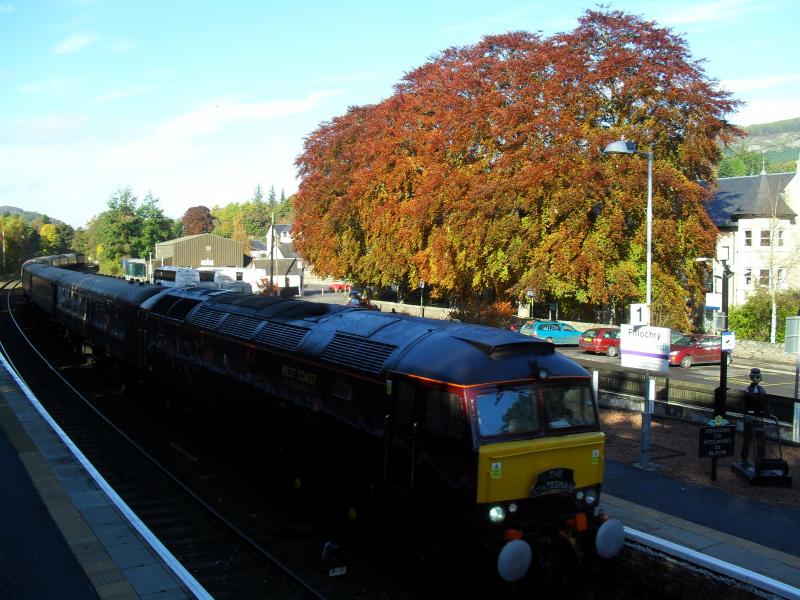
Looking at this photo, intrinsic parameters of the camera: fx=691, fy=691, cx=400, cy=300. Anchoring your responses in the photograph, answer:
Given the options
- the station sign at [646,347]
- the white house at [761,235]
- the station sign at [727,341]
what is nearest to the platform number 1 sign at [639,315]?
the station sign at [646,347]

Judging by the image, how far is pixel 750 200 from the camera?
47.6 metres

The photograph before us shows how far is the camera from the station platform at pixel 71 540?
8234mm

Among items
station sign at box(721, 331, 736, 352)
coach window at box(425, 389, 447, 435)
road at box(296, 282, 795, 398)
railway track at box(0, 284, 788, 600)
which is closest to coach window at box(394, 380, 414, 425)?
coach window at box(425, 389, 447, 435)

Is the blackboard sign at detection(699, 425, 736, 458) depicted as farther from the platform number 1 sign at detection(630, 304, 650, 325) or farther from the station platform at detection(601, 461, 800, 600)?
the platform number 1 sign at detection(630, 304, 650, 325)

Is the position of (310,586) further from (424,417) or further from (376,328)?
(376,328)

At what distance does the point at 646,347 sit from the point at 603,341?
20381 millimetres

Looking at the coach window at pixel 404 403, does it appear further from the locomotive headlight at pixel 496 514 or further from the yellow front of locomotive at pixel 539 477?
the locomotive headlight at pixel 496 514

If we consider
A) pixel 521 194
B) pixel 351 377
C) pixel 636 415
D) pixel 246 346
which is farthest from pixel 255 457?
pixel 521 194

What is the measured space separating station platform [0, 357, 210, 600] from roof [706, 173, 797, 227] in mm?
42847

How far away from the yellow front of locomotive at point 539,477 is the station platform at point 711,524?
1.35 meters

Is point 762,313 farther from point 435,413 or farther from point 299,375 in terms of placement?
point 435,413

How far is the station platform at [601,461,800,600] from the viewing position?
8.97m

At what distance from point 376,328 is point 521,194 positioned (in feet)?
88.3

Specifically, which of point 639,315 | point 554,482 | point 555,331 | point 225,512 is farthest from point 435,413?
point 555,331
